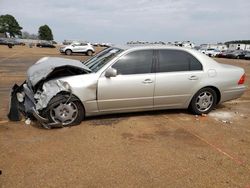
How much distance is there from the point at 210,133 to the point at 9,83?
727 cm

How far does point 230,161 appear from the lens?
4.14 metres

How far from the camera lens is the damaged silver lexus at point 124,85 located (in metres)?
5.21

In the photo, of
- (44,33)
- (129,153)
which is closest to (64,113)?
(129,153)

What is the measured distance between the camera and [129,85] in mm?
5547

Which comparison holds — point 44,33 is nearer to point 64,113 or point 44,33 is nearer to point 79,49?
point 79,49

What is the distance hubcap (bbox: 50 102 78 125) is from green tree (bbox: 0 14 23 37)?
116 m

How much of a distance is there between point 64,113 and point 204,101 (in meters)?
3.09

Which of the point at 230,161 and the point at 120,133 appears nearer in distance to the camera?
the point at 230,161

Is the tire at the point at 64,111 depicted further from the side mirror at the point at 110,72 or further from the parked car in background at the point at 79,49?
the parked car in background at the point at 79,49

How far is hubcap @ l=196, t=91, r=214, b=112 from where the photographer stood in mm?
6289

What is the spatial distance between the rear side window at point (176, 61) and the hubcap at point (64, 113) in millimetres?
1899

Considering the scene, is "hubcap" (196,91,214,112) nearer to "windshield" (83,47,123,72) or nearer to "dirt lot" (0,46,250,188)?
"dirt lot" (0,46,250,188)

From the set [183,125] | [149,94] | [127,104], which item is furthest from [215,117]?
[127,104]

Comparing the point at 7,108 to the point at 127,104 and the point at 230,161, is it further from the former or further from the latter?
the point at 230,161
